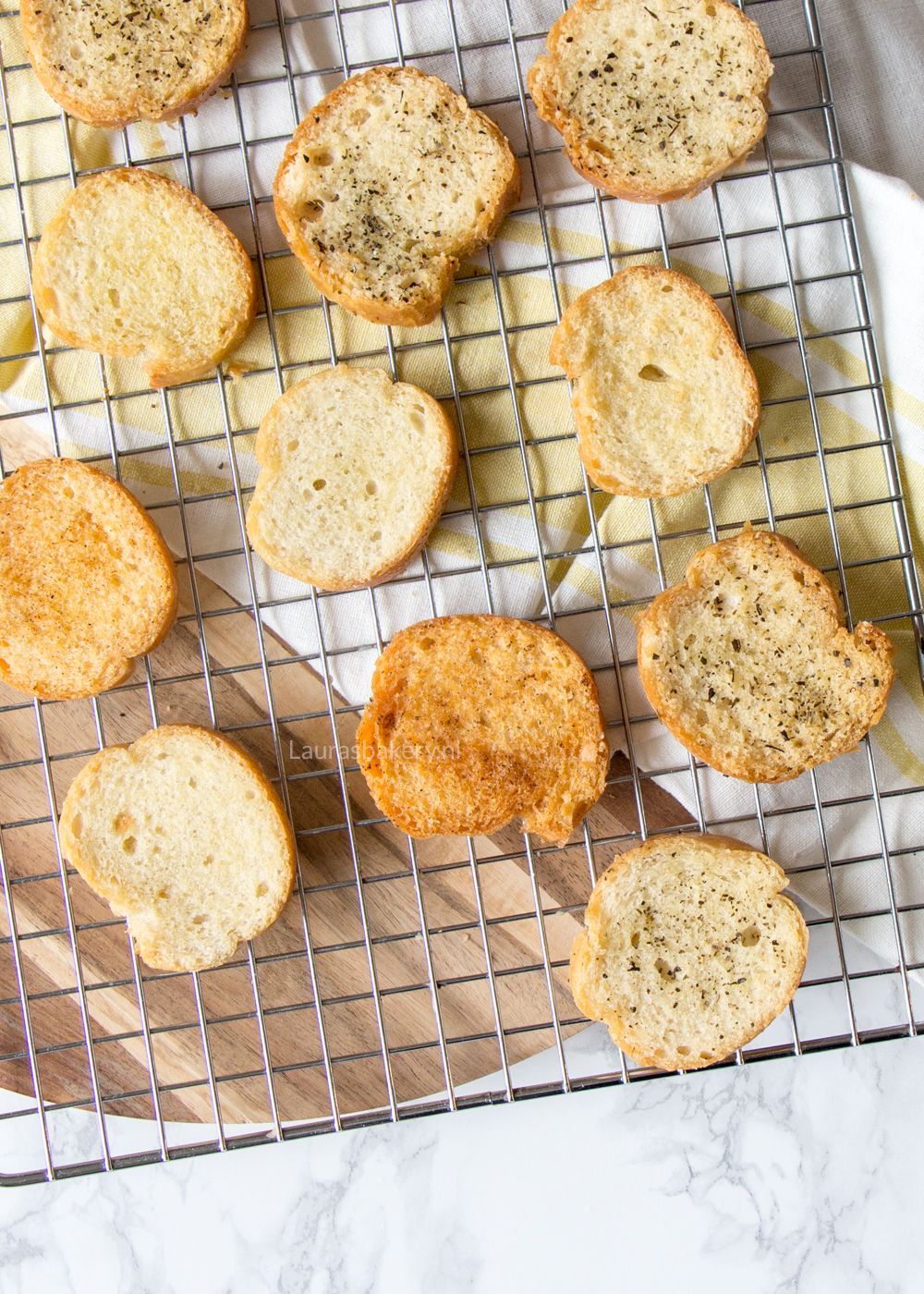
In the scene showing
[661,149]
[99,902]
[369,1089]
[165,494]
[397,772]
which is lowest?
[369,1089]

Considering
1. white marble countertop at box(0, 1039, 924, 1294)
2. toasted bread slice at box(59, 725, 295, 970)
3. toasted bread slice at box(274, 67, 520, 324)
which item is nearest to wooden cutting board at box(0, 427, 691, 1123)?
toasted bread slice at box(59, 725, 295, 970)

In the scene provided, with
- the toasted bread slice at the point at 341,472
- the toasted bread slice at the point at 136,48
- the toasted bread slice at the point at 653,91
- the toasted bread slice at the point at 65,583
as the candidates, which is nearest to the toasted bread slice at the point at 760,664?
the toasted bread slice at the point at 341,472

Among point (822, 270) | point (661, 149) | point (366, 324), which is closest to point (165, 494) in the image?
point (366, 324)

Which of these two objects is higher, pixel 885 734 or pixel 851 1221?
pixel 885 734

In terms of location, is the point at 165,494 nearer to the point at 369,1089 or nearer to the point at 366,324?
the point at 366,324

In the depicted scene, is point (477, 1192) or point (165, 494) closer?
point (165, 494)

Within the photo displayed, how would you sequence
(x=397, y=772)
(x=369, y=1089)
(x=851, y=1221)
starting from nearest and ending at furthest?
(x=397, y=772), (x=369, y=1089), (x=851, y=1221)

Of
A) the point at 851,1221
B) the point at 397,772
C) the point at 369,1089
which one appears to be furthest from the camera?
the point at 851,1221

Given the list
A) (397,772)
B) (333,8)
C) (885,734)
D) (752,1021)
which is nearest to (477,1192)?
(752,1021)
